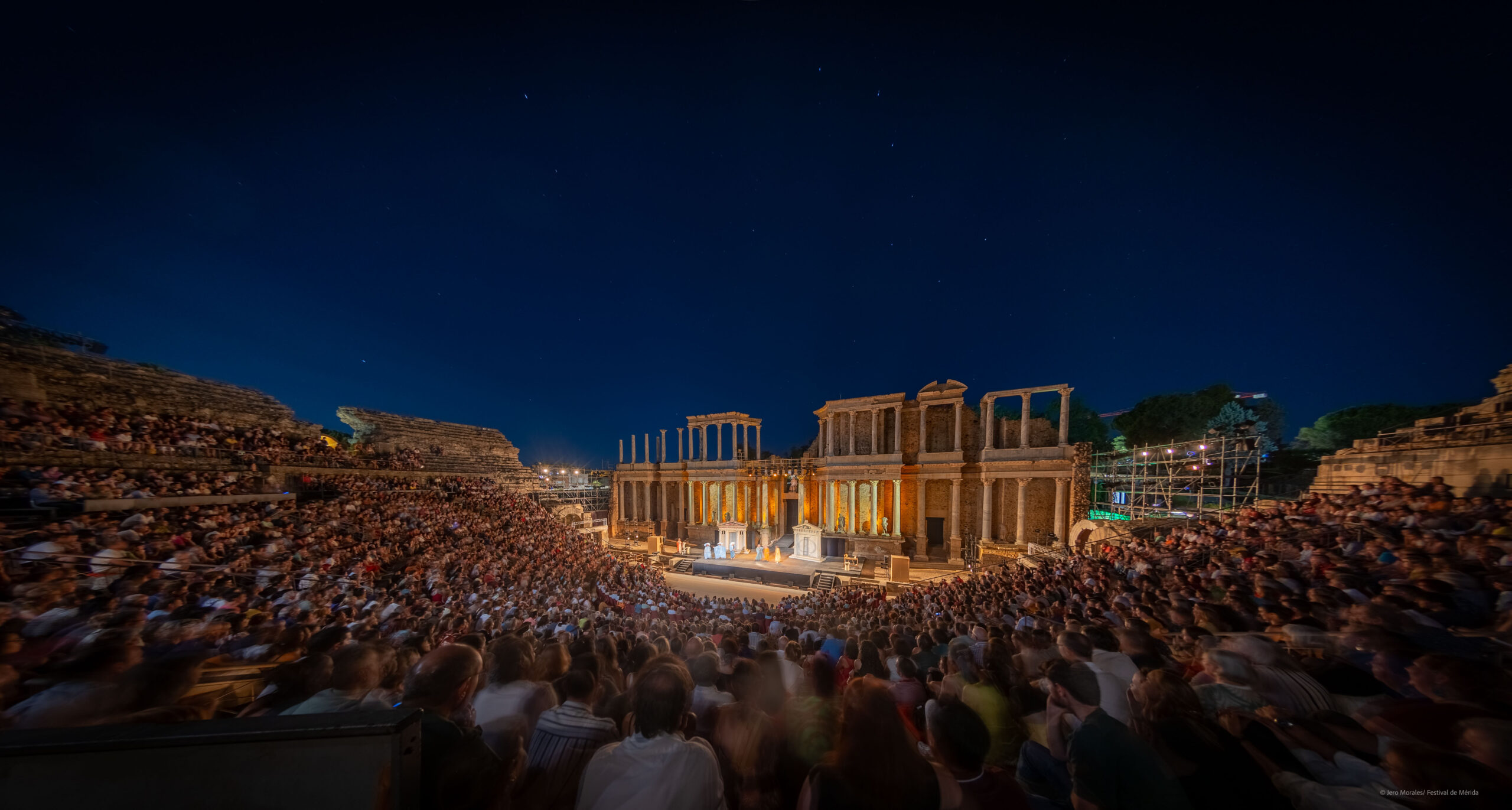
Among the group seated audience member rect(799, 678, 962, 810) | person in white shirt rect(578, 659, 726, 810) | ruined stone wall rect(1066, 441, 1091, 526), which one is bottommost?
ruined stone wall rect(1066, 441, 1091, 526)

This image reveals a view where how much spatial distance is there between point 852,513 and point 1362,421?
35180mm

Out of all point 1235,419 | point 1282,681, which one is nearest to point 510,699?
point 1282,681

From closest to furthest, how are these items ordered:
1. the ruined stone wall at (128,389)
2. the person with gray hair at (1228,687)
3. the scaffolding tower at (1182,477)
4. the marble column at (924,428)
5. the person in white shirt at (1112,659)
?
the person with gray hair at (1228,687) → the person in white shirt at (1112,659) → the ruined stone wall at (128,389) → the scaffolding tower at (1182,477) → the marble column at (924,428)

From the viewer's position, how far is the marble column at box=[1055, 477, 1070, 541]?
19.6 meters

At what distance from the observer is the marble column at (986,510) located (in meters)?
20.9

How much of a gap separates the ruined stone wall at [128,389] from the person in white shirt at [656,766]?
64.5 ft

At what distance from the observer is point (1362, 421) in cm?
2750

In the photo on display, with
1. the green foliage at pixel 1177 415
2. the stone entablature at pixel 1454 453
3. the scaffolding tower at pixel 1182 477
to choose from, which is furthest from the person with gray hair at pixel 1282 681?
the green foliage at pixel 1177 415

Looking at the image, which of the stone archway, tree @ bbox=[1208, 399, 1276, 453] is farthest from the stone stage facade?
tree @ bbox=[1208, 399, 1276, 453]

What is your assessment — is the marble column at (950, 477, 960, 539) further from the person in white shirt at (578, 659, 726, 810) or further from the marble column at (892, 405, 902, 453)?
the person in white shirt at (578, 659, 726, 810)

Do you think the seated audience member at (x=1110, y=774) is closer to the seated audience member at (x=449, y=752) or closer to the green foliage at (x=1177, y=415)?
the seated audience member at (x=449, y=752)

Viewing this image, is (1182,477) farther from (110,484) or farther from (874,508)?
(110,484)

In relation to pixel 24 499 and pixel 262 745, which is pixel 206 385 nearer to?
pixel 24 499

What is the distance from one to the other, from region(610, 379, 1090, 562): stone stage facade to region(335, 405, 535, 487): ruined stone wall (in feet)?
34.0
